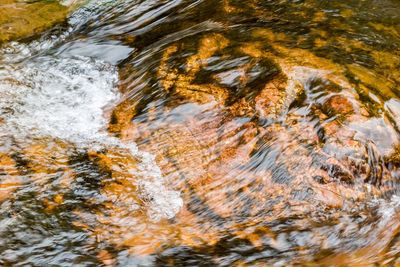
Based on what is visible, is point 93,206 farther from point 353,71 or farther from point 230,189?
point 353,71

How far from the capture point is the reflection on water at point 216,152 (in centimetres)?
Answer: 371

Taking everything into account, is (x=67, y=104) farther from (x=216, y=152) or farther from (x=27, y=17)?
(x=27, y=17)

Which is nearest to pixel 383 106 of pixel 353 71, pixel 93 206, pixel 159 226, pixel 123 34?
pixel 353 71

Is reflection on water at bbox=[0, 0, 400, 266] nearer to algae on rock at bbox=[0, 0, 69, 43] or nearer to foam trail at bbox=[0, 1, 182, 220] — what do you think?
foam trail at bbox=[0, 1, 182, 220]

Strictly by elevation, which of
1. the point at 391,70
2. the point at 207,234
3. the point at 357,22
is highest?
the point at 357,22

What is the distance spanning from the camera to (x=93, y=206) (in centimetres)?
390

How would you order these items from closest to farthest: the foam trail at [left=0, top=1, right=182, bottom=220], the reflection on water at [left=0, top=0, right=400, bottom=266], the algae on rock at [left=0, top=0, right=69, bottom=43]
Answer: the reflection on water at [left=0, top=0, right=400, bottom=266] → the foam trail at [left=0, top=1, right=182, bottom=220] → the algae on rock at [left=0, top=0, right=69, bottom=43]

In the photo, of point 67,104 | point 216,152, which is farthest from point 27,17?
point 216,152

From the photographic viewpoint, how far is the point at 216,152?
4.31m

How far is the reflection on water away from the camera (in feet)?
12.2

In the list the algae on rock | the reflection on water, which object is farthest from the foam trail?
the algae on rock

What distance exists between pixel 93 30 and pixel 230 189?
3.94 m

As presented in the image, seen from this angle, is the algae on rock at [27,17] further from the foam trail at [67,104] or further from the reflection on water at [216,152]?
the reflection on water at [216,152]

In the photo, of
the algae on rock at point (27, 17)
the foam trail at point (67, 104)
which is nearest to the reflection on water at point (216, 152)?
the foam trail at point (67, 104)
